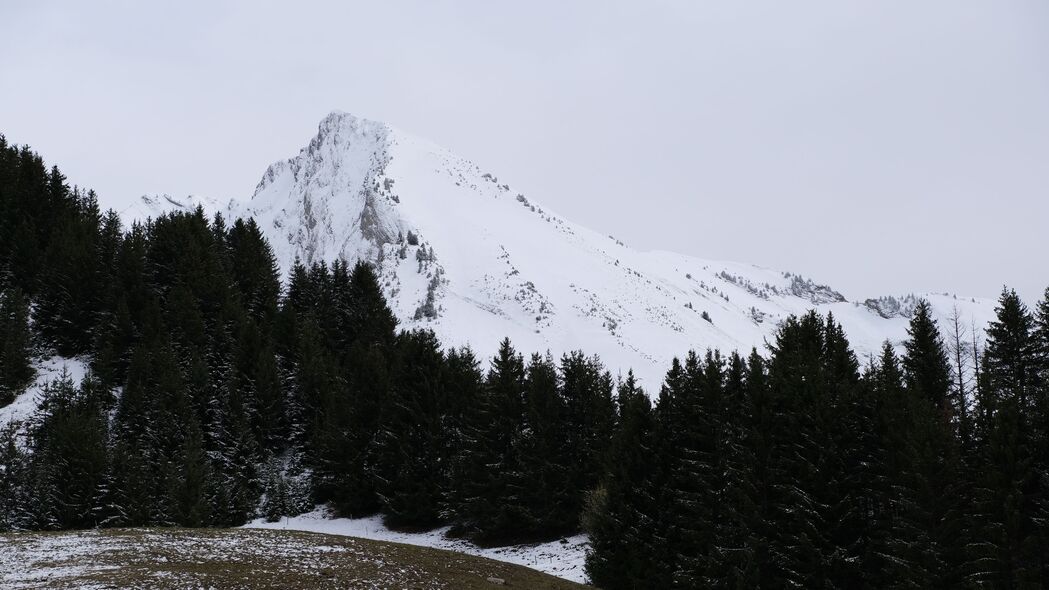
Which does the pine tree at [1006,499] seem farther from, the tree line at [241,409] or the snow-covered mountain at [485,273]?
the snow-covered mountain at [485,273]

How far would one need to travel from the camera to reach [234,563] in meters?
23.1

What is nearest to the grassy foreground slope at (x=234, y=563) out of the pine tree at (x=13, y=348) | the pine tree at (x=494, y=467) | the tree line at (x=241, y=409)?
the pine tree at (x=494, y=467)

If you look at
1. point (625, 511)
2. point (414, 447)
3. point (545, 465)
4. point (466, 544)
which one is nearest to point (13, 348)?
point (414, 447)

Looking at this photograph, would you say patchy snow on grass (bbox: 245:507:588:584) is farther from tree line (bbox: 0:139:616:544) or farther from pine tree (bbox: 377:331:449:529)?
pine tree (bbox: 377:331:449:529)

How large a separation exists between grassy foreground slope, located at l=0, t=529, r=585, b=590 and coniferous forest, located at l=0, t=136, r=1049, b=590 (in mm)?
11505

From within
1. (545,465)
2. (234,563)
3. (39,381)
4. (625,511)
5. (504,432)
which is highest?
(39,381)

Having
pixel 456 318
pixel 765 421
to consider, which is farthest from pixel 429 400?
pixel 456 318

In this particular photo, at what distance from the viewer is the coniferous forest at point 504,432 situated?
30.0 m

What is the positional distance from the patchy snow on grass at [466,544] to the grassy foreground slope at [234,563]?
11.8 metres

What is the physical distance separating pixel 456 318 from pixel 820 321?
83.5 m

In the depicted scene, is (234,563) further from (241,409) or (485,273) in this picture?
(485,273)

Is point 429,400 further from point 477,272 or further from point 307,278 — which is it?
point 477,272

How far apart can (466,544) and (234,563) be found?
26.5 metres

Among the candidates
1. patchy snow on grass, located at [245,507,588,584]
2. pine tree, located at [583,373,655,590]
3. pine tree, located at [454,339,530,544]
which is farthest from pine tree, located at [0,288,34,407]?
pine tree, located at [583,373,655,590]
